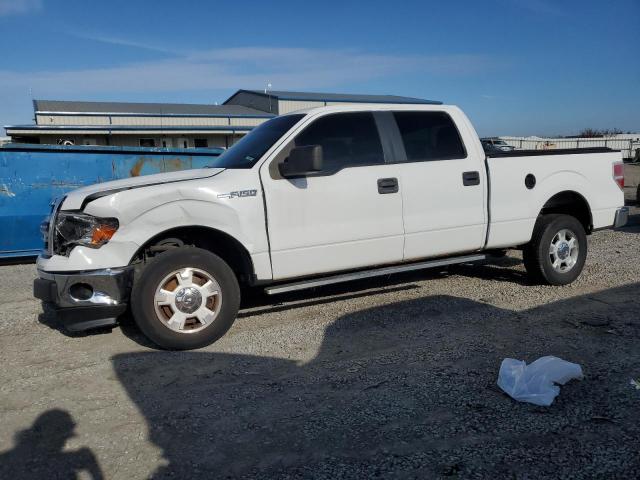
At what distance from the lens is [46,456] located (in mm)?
2830

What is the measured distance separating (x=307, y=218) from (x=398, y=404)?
75.0 inches

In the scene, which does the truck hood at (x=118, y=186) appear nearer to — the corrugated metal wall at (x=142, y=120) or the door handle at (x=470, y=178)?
the door handle at (x=470, y=178)

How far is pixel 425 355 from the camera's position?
4.08 meters

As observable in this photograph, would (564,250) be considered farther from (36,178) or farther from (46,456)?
(36,178)

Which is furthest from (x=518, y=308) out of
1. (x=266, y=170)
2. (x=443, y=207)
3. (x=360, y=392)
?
(x=266, y=170)

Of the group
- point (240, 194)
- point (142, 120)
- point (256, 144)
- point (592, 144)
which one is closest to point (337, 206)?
point (240, 194)

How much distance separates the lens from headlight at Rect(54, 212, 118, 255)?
4.16m

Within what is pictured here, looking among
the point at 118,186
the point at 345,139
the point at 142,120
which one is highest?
the point at 142,120

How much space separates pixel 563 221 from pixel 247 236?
11.8 ft

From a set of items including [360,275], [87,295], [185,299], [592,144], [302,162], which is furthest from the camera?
[592,144]

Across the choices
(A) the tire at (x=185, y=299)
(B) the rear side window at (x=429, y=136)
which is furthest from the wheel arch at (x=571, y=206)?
(A) the tire at (x=185, y=299)

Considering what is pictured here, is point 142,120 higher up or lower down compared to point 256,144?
higher up

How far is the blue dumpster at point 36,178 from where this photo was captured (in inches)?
319

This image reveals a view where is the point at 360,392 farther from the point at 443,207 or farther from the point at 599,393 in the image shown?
the point at 443,207
